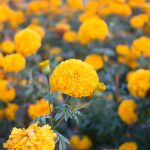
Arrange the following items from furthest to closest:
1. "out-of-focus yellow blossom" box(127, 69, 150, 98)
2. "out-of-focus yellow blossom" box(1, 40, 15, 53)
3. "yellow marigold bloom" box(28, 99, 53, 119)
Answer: "out-of-focus yellow blossom" box(1, 40, 15, 53), "yellow marigold bloom" box(28, 99, 53, 119), "out-of-focus yellow blossom" box(127, 69, 150, 98)

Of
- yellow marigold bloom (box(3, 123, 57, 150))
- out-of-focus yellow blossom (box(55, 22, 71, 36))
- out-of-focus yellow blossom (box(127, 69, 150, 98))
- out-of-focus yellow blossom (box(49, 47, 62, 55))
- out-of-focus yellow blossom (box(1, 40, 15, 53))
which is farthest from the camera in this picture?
out-of-focus yellow blossom (box(55, 22, 71, 36))

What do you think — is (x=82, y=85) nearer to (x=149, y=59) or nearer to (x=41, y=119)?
(x=41, y=119)

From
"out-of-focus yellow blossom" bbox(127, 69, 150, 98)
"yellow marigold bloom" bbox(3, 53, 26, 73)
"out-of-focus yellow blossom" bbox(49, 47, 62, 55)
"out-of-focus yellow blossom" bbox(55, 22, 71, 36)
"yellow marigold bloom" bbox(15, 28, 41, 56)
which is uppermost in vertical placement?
"out-of-focus yellow blossom" bbox(55, 22, 71, 36)

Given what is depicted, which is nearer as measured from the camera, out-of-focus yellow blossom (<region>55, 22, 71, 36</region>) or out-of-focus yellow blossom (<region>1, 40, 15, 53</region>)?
out-of-focus yellow blossom (<region>1, 40, 15, 53</region>)

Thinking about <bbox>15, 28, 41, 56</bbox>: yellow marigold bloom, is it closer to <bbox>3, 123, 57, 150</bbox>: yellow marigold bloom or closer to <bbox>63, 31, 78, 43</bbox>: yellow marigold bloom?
<bbox>63, 31, 78, 43</bbox>: yellow marigold bloom

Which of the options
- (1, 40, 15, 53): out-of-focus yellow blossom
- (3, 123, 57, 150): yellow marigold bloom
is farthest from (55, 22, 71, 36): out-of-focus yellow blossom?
(3, 123, 57, 150): yellow marigold bloom

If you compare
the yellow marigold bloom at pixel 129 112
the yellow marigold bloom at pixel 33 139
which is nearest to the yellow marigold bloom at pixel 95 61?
the yellow marigold bloom at pixel 129 112

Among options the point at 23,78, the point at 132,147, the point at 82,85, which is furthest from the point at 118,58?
the point at 82,85
